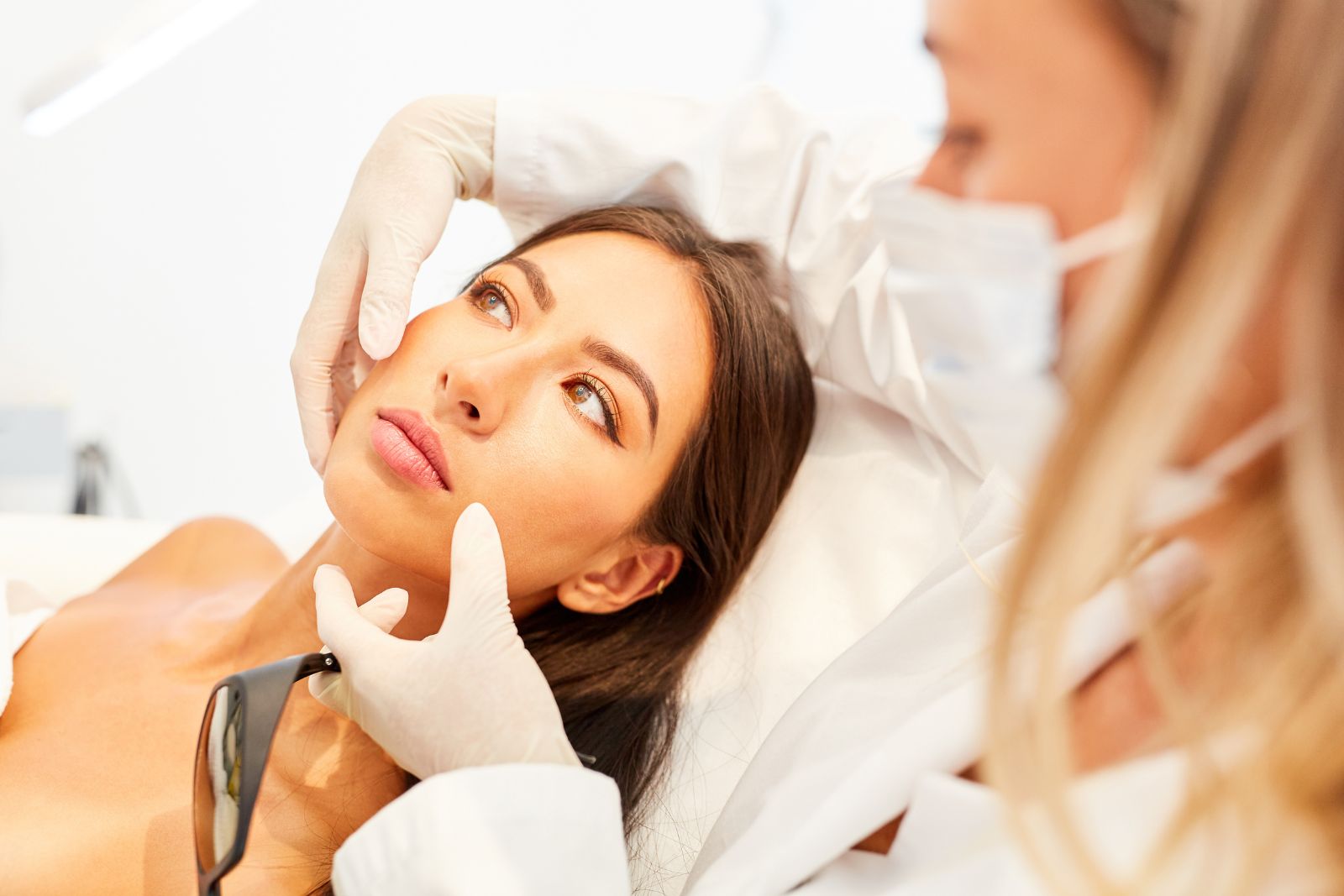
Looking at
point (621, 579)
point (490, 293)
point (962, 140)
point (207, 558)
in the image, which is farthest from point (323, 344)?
point (962, 140)

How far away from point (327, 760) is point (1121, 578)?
930 millimetres

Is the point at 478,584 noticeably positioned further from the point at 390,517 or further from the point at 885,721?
the point at 885,721

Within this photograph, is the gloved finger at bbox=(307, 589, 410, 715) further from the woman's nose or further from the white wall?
the white wall

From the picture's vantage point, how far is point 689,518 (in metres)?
1.33

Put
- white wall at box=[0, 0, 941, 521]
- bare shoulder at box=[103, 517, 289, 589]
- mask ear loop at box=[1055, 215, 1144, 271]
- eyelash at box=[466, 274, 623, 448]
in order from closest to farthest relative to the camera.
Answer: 1. mask ear loop at box=[1055, 215, 1144, 271]
2. eyelash at box=[466, 274, 623, 448]
3. bare shoulder at box=[103, 517, 289, 589]
4. white wall at box=[0, 0, 941, 521]

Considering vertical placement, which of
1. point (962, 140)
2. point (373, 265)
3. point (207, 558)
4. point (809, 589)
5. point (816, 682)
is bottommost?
point (207, 558)

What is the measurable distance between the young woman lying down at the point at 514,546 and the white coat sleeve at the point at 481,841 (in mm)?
314

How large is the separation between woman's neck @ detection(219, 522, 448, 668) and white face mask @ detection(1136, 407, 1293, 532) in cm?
88

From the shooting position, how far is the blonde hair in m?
0.48

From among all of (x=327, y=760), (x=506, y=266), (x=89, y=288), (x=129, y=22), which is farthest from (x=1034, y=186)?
(x=89, y=288)

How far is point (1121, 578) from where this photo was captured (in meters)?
0.69

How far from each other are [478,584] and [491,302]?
420mm

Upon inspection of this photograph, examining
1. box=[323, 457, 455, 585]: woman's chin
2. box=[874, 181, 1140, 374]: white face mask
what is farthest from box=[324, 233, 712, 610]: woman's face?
box=[874, 181, 1140, 374]: white face mask

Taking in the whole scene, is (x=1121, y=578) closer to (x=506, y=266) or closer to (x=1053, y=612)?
(x=1053, y=612)
